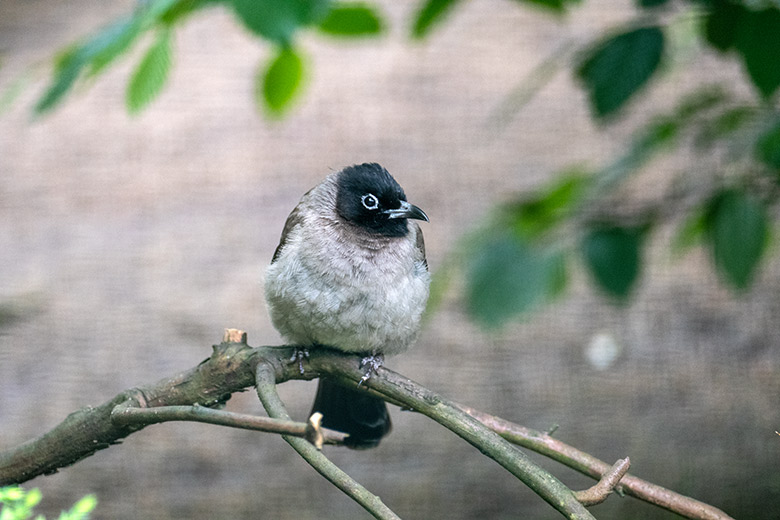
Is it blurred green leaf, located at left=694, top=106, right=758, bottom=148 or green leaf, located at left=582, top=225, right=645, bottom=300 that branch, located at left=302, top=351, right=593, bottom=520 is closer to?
green leaf, located at left=582, top=225, right=645, bottom=300

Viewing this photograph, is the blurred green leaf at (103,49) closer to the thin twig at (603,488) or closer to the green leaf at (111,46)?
the green leaf at (111,46)

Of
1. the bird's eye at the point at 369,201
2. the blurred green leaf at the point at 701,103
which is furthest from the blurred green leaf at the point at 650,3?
the bird's eye at the point at 369,201

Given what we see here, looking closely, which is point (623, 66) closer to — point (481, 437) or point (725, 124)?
point (725, 124)

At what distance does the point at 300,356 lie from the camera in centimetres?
206

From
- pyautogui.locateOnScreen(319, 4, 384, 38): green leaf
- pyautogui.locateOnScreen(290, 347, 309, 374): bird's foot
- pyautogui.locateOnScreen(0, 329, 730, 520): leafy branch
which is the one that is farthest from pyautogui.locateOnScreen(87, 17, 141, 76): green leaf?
pyautogui.locateOnScreen(290, 347, 309, 374): bird's foot

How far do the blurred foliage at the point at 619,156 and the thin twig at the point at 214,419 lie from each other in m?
0.60

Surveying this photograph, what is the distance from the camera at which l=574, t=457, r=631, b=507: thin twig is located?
1.52m

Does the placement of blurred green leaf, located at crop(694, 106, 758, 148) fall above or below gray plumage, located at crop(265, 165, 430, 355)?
above

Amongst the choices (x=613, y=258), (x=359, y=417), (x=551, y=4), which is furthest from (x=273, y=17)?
(x=359, y=417)

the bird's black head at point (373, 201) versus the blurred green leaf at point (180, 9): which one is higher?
the blurred green leaf at point (180, 9)

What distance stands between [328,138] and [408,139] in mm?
463

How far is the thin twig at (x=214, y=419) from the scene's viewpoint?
3.72 feet

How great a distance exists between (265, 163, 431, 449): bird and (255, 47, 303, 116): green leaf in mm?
445

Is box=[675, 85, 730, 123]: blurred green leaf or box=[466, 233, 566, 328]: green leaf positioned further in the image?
box=[675, 85, 730, 123]: blurred green leaf
